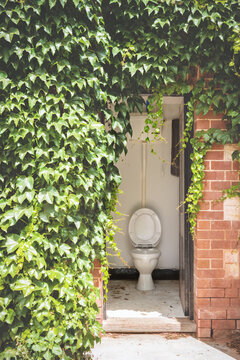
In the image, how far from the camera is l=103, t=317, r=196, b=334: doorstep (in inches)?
107

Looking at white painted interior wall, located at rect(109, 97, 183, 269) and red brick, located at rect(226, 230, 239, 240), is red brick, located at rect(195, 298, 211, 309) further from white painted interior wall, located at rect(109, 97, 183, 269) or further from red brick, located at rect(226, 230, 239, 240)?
white painted interior wall, located at rect(109, 97, 183, 269)

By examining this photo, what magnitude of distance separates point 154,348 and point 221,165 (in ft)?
4.81

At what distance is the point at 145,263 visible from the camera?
362 centimetres

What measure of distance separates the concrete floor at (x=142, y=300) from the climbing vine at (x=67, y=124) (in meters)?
0.64

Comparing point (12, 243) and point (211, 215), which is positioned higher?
point (211, 215)

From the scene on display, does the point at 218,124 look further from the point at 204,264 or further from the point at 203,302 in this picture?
the point at 203,302

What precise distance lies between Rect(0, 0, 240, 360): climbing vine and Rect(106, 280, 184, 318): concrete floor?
638 mm

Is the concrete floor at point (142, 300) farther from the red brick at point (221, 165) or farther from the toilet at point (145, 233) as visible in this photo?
the red brick at point (221, 165)

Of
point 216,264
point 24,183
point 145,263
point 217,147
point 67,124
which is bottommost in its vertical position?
point 145,263

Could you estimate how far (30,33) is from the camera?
7.42ft

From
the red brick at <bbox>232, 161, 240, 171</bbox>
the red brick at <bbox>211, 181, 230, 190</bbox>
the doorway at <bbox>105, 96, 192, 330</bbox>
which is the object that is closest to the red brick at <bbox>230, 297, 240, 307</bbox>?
the red brick at <bbox>211, 181, 230, 190</bbox>

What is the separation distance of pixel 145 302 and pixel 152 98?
1931 mm

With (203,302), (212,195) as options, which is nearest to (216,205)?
(212,195)

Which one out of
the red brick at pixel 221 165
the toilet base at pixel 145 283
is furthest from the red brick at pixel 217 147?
the toilet base at pixel 145 283
